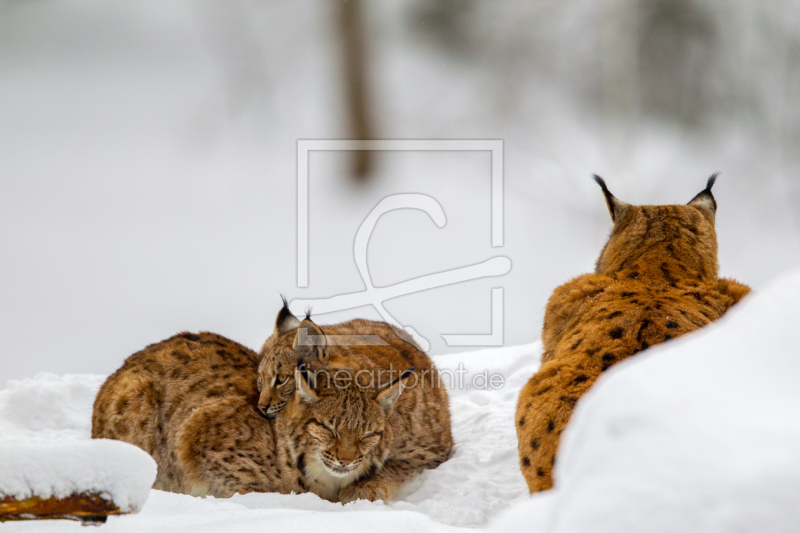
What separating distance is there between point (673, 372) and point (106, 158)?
810 cm

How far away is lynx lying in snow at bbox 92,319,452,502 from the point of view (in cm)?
373

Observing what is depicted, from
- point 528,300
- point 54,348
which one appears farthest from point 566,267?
point 54,348

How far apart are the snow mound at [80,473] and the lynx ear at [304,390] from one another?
197 centimetres

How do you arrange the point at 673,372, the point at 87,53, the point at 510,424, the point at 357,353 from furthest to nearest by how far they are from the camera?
the point at 87,53 < the point at 510,424 < the point at 357,353 < the point at 673,372

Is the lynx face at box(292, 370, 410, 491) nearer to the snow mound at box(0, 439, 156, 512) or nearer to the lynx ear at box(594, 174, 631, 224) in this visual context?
the lynx ear at box(594, 174, 631, 224)

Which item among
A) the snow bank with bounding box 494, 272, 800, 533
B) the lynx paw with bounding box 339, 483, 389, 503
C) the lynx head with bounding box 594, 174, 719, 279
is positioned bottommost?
the lynx paw with bounding box 339, 483, 389, 503

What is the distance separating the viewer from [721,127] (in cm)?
689

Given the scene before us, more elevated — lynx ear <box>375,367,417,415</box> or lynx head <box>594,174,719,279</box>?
lynx head <box>594,174,719,279</box>

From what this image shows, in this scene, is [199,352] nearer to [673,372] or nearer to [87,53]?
[673,372]

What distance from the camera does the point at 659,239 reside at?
3.62 meters

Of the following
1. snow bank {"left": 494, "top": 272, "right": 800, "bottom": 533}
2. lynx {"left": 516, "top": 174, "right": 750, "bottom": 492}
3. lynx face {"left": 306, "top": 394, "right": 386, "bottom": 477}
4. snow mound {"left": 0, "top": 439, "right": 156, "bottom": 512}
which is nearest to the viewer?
snow bank {"left": 494, "top": 272, "right": 800, "bottom": 533}

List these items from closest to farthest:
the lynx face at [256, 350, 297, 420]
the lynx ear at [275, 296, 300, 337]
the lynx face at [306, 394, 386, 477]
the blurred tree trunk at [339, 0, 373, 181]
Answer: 1. the lynx face at [306, 394, 386, 477]
2. the lynx face at [256, 350, 297, 420]
3. the lynx ear at [275, 296, 300, 337]
4. the blurred tree trunk at [339, 0, 373, 181]

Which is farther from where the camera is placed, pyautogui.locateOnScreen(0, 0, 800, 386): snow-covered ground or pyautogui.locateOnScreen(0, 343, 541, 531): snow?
pyautogui.locateOnScreen(0, 0, 800, 386): snow-covered ground

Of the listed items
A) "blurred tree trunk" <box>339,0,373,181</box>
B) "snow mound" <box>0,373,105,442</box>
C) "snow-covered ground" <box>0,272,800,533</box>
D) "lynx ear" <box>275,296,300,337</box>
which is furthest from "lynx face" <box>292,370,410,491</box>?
"blurred tree trunk" <box>339,0,373,181</box>
